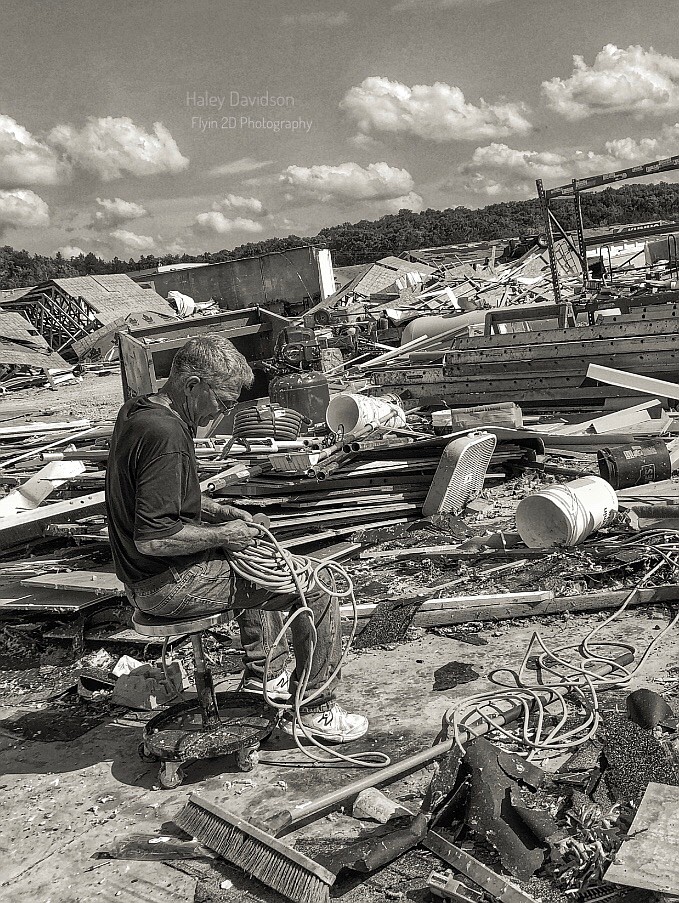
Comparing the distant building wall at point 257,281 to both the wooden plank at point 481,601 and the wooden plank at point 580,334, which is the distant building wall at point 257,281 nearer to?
the wooden plank at point 580,334

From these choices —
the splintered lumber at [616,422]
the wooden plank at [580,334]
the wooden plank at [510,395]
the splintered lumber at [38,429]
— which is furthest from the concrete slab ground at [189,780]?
the splintered lumber at [38,429]

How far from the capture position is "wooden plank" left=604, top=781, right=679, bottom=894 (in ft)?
8.41

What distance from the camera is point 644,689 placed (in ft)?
12.6

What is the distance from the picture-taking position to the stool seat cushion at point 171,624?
3641 mm

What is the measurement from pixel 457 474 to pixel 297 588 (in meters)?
3.76

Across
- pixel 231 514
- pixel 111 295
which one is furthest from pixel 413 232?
pixel 231 514

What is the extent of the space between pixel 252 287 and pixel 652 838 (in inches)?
1199

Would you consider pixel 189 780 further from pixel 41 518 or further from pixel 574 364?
pixel 574 364

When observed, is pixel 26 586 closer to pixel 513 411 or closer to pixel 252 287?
pixel 513 411

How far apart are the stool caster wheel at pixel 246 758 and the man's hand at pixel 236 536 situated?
0.94 meters

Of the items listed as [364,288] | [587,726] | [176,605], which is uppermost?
[364,288]

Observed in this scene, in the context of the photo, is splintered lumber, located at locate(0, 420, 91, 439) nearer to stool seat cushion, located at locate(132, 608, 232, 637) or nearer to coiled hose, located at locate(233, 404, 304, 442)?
coiled hose, located at locate(233, 404, 304, 442)

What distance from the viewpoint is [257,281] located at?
3153 cm

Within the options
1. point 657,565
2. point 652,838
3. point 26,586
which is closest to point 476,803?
point 652,838
